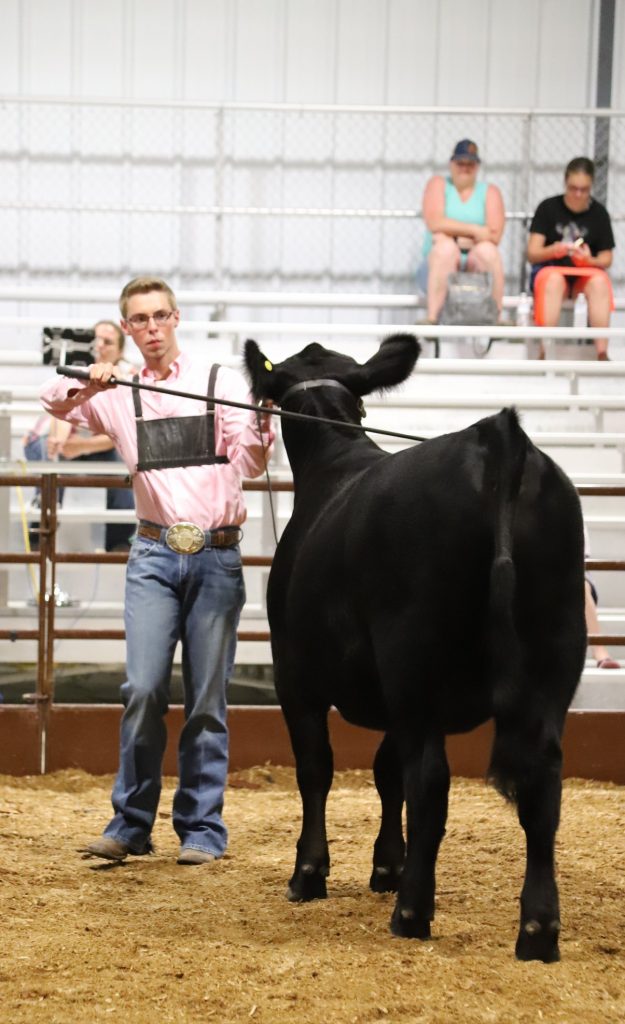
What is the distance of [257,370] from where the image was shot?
14.4ft

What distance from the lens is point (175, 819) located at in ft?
15.6

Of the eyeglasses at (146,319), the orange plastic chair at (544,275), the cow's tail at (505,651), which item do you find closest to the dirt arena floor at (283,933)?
the cow's tail at (505,651)

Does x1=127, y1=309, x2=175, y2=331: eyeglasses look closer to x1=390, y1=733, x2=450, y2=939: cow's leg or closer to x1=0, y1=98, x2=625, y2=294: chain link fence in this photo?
x1=390, y1=733, x2=450, y2=939: cow's leg

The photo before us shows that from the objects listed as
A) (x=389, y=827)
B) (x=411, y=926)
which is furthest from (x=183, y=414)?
(x=411, y=926)

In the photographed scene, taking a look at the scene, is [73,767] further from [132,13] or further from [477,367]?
[132,13]

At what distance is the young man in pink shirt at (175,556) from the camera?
181 inches

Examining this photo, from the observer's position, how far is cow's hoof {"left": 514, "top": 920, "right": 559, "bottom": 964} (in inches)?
129

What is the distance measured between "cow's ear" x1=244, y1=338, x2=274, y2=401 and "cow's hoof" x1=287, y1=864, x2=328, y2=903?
1.49 metres

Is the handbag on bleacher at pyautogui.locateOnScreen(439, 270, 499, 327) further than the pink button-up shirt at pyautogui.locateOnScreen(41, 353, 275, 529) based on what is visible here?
Yes

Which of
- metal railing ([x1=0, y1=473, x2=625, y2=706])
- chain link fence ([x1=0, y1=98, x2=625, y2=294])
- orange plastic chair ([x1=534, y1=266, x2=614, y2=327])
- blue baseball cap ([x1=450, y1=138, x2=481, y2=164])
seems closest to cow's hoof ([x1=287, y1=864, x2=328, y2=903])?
metal railing ([x1=0, y1=473, x2=625, y2=706])

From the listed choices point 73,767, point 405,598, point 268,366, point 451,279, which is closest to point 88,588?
point 73,767

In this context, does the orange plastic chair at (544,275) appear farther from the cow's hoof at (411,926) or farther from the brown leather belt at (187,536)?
the cow's hoof at (411,926)

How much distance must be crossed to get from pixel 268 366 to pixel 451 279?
5950 millimetres

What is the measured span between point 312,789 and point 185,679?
0.80m
